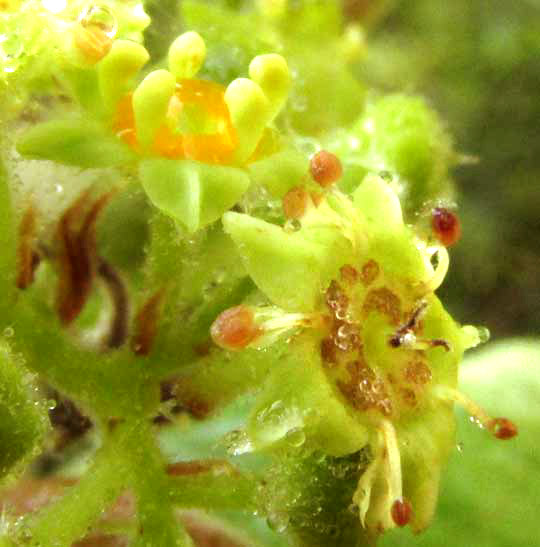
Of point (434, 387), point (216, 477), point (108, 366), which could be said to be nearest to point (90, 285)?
point (108, 366)

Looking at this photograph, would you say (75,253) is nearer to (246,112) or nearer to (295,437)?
(246,112)

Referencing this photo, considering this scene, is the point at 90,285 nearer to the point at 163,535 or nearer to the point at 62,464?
the point at 62,464

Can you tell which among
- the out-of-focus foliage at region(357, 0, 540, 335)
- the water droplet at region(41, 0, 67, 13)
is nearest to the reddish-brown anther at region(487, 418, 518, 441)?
the water droplet at region(41, 0, 67, 13)

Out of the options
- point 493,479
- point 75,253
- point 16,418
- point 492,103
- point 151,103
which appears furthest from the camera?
point 492,103

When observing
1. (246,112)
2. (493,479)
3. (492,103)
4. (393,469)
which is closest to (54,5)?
(246,112)

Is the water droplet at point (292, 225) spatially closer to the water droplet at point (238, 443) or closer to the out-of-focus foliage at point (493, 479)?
the water droplet at point (238, 443)

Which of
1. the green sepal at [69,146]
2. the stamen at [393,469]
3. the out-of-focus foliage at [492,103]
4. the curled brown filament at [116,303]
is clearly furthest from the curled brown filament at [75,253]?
the out-of-focus foliage at [492,103]
